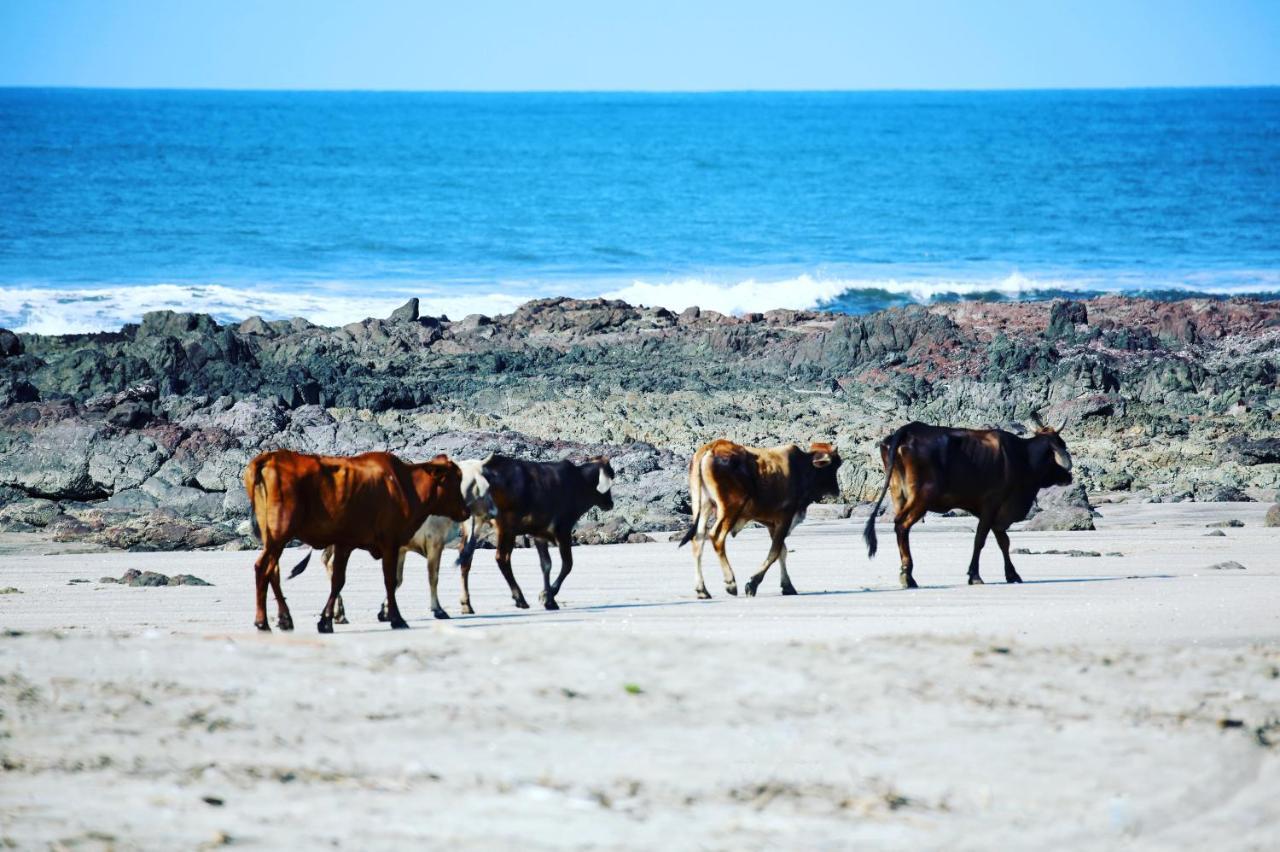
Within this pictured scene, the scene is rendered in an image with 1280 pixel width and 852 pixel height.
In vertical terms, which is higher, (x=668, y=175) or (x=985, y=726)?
(x=668, y=175)

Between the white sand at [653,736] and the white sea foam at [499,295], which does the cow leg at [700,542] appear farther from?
the white sea foam at [499,295]

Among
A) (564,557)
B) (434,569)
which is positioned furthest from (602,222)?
(434,569)

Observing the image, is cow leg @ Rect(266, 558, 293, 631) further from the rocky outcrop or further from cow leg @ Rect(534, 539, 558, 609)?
the rocky outcrop

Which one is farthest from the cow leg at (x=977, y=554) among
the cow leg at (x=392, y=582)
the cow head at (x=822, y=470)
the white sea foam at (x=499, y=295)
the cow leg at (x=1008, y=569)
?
the white sea foam at (x=499, y=295)

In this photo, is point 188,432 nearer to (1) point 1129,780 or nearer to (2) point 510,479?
(2) point 510,479

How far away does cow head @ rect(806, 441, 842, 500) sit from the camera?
1501 centimetres

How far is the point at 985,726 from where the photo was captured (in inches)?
333

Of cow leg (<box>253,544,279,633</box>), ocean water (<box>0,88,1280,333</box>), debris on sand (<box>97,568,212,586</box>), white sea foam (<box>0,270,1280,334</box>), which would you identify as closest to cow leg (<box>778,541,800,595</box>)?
cow leg (<box>253,544,279,633</box>)

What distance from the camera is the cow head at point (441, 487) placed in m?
12.7

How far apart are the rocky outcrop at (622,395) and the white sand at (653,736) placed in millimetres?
8310

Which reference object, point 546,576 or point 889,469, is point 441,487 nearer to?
point 546,576

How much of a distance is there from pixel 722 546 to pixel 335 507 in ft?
12.3

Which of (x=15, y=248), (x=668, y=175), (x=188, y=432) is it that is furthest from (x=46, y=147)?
(x=188, y=432)

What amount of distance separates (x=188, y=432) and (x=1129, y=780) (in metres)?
15.6
